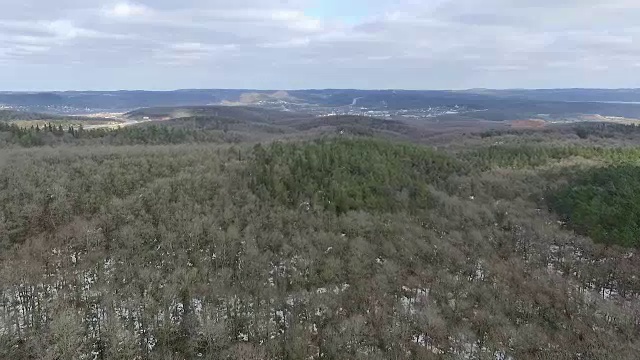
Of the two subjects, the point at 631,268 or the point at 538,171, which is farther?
the point at 538,171

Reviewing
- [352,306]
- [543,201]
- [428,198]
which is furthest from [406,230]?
[543,201]

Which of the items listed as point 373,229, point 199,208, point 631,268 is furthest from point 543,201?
point 199,208

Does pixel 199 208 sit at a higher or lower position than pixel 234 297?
higher

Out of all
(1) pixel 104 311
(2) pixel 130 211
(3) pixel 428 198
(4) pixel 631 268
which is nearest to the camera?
(1) pixel 104 311

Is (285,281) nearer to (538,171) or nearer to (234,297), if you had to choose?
(234,297)

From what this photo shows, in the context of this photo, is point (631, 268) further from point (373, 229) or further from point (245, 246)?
point (245, 246)

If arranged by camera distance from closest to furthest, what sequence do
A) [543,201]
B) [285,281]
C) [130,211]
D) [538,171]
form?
[285,281] < [130,211] < [543,201] < [538,171]
